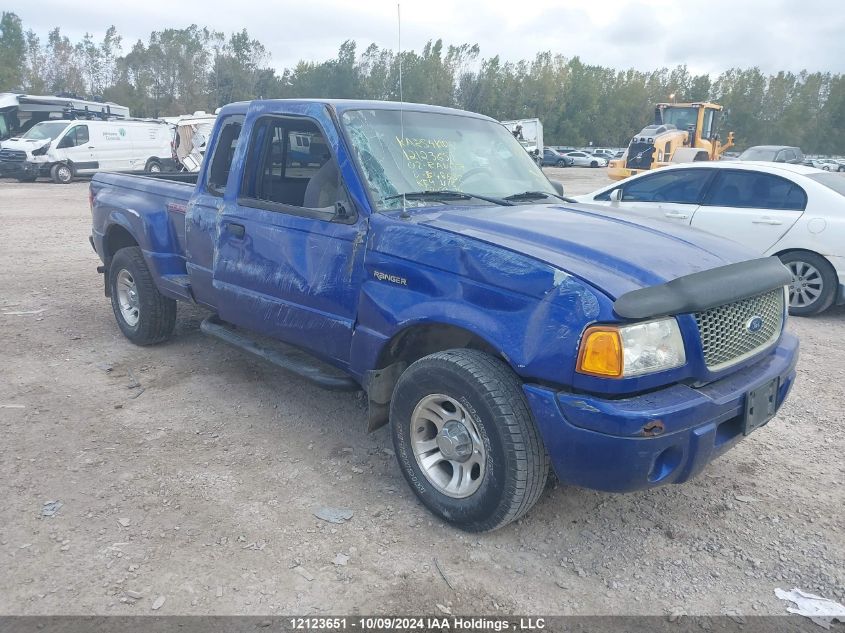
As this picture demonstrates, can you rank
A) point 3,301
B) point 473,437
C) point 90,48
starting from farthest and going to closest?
point 90,48 < point 3,301 < point 473,437

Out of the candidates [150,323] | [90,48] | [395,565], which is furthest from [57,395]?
[90,48]

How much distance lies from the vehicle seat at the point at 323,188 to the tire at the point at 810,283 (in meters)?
5.16

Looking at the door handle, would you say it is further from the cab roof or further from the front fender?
the front fender

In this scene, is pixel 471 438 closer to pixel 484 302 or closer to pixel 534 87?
pixel 484 302

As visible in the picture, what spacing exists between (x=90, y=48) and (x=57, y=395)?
9552 centimetres

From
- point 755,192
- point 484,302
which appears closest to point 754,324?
point 484,302

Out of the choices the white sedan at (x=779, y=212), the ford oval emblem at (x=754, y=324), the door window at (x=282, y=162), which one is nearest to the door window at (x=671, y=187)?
the white sedan at (x=779, y=212)

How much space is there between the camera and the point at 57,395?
15.1 feet

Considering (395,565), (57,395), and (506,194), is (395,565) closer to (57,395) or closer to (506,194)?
(506,194)

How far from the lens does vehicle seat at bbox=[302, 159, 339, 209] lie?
362 centimetres

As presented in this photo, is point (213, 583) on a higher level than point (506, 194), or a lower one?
lower

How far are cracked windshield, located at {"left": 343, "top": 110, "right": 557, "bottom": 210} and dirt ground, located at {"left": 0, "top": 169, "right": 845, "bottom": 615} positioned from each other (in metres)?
1.58

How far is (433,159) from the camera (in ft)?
12.3

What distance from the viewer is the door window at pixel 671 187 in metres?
7.26
